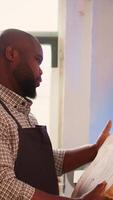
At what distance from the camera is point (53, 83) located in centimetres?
222

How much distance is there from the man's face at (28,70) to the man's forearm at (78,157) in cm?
38

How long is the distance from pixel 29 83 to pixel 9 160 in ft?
1.19

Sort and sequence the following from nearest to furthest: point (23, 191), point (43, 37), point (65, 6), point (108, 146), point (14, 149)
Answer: point (23, 191)
point (14, 149)
point (108, 146)
point (65, 6)
point (43, 37)

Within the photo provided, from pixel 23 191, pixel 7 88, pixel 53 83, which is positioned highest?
pixel 7 88

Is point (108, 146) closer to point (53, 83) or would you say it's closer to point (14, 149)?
point (14, 149)

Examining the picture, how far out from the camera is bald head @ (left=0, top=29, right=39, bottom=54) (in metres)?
1.26

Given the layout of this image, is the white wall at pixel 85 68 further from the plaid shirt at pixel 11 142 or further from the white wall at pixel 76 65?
the plaid shirt at pixel 11 142

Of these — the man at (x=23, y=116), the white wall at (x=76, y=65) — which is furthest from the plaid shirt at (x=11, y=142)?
the white wall at (x=76, y=65)

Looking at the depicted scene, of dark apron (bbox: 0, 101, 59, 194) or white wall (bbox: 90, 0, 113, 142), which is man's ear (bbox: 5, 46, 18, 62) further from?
white wall (bbox: 90, 0, 113, 142)

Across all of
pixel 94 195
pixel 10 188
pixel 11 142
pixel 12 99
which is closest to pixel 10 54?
pixel 12 99

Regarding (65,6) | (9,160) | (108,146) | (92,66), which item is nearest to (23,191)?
(9,160)

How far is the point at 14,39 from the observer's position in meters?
1.27

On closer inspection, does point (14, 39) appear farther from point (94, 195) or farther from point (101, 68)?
point (101, 68)

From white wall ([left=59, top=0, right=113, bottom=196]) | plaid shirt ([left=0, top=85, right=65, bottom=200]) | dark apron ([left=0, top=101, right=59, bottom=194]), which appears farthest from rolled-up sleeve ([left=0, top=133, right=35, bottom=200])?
white wall ([left=59, top=0, right=113, bottom=196])
